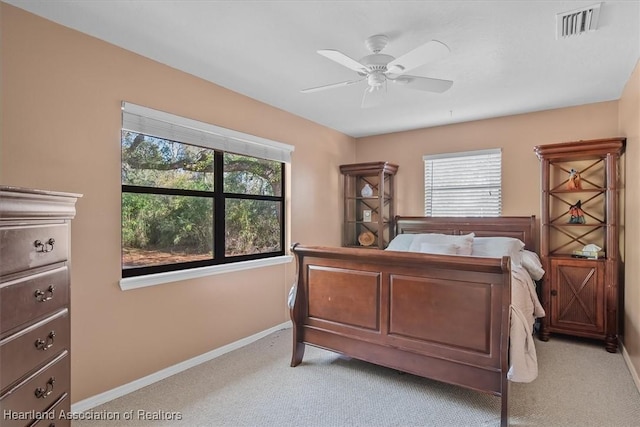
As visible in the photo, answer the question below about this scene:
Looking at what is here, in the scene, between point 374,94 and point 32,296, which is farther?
point 374,94

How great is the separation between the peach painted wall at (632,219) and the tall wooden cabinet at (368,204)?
2.47 meters

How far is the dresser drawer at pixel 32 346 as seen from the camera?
49.6 inches

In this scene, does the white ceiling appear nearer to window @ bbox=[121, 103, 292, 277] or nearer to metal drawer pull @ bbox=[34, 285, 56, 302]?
window @ bbox=[121, 103, 292, 277]

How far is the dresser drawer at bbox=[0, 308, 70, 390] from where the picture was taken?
1.26 meters

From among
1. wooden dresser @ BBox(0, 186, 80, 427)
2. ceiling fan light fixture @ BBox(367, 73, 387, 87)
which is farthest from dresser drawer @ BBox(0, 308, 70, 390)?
ceiling fan light fixture @ BBox(367, 73, 387, 87)

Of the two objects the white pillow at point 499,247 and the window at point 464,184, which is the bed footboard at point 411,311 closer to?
the white pillow at point 499,247

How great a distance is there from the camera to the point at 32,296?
1413 millimetres

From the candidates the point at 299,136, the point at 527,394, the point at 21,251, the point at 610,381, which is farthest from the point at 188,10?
the point at 610,381

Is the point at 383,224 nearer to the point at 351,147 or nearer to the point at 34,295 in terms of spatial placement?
the point at 351,147

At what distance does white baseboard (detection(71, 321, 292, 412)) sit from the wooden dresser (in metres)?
0.72

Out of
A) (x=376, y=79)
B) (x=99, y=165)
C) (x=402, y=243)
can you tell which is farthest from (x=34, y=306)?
(x=402, y=243)

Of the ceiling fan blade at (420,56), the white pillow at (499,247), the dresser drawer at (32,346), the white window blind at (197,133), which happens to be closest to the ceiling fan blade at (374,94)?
the ceiling fan blade at (420,56)

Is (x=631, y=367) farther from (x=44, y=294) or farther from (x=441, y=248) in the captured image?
(x=44, y=294)

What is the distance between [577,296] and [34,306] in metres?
4.26
